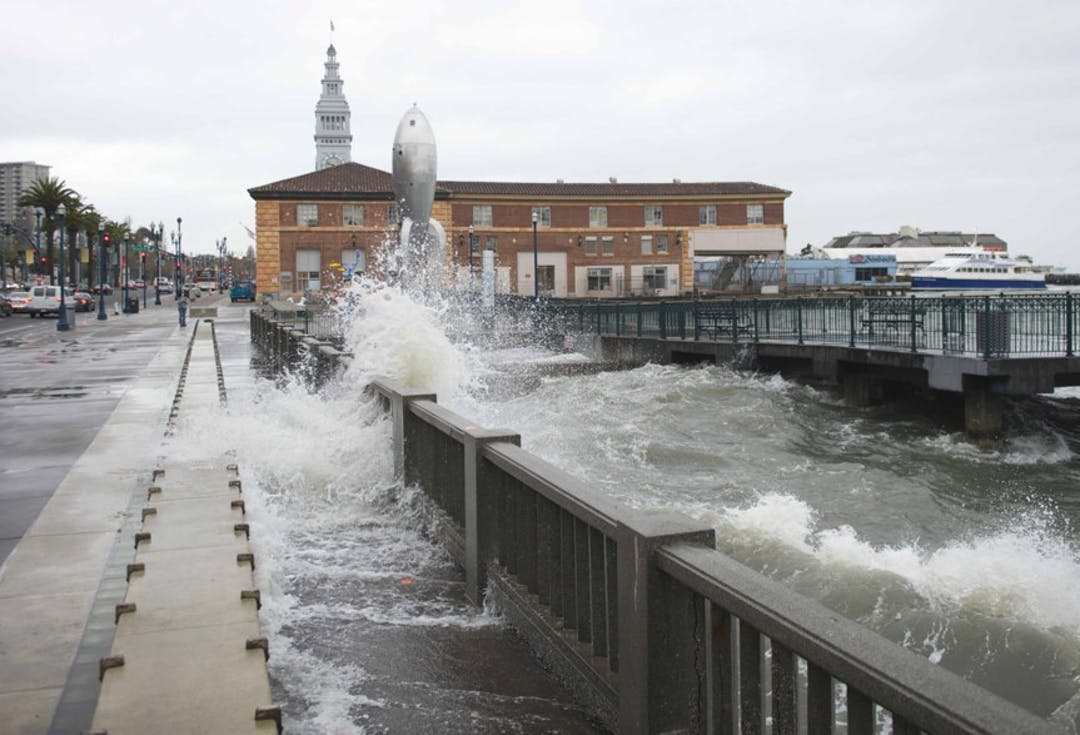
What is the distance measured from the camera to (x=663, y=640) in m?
4.09

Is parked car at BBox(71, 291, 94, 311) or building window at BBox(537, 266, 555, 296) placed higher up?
building window at BBox(537, 266, 555, 296)

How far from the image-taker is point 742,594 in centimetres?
350

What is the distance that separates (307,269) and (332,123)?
A: 346 feet

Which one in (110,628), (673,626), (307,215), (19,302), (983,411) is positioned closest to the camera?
(673,626)

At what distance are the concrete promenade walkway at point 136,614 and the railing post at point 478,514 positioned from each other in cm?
143

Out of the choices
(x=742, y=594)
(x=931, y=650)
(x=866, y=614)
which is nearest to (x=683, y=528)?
(x=742, y=594)

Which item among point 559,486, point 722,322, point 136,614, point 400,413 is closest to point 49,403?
point 400,413

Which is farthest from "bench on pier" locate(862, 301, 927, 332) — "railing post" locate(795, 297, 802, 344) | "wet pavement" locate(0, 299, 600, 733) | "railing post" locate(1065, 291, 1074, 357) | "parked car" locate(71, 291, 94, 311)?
"parked car" locate(71, 291, 94, 311)

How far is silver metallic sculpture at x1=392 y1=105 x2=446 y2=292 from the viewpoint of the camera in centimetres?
3195

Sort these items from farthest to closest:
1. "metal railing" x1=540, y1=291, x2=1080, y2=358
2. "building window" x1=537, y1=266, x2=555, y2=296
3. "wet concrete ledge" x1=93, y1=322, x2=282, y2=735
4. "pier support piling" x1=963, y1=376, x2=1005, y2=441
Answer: "building window" x1=537, y1=266, x2=555, y2=296 < "metal railing" x1=540, y1=291, x2=1080, y2=358 < "pier support piling" x1=963, y1=376, x2=1005, y2=441 < "wet concrete ledge" x1=93, y1=322, x2=282, y2=735

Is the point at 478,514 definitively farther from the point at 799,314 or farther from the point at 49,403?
the point at 799,314

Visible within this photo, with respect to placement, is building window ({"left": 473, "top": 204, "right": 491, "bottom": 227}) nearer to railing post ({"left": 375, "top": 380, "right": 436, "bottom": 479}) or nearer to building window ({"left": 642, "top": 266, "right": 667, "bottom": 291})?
building window ({"left": 642, "top": 266, "right": 667, "bottom": 291})

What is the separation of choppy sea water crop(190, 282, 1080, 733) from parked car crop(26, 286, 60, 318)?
2020 inches

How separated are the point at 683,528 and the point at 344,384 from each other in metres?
9.62
